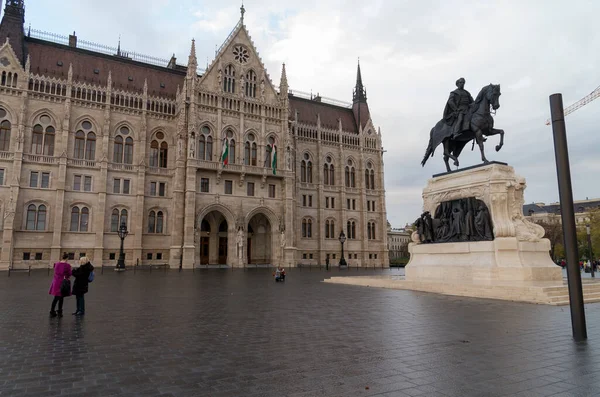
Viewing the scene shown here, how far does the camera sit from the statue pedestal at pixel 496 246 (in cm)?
1490

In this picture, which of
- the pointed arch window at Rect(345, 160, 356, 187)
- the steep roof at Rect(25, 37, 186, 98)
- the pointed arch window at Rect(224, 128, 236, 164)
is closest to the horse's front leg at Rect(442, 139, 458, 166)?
the pointed arch window at Rect(224, 128, 236, 164)

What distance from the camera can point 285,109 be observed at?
5206cm

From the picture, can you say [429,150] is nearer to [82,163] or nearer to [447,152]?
[447,152]

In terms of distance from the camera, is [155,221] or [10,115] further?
[155,221]

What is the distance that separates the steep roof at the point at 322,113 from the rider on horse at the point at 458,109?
1626 inches

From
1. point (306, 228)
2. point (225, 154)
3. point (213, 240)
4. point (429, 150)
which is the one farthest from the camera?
point (306, 228)

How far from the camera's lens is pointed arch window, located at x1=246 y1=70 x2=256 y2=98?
50938 mm

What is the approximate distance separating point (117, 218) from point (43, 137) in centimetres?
1077

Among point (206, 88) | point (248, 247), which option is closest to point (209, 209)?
point (248, 247)

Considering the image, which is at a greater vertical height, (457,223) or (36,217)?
(36,217)

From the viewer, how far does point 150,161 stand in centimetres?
4672

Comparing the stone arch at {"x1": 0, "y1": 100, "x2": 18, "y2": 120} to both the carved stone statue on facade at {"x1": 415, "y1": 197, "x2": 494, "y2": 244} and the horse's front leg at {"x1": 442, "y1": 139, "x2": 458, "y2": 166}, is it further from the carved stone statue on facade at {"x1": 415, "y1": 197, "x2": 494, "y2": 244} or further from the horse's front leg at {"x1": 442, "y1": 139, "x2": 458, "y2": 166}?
the horse's front leg at {"x1": 442, "y1": 139, "x2": 458, "y2": 166}

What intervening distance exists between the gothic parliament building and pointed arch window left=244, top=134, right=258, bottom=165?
0.13 metres

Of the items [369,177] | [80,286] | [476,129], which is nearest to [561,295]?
[476,129]
